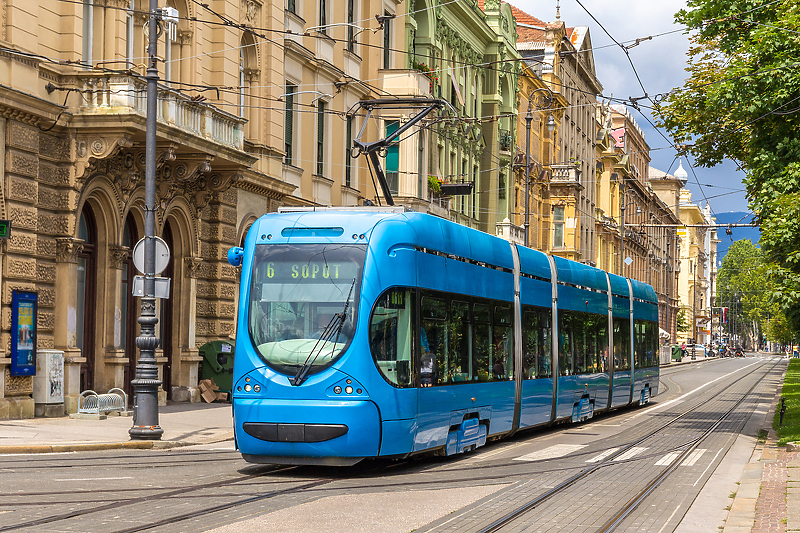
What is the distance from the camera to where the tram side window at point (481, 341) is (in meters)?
16.3

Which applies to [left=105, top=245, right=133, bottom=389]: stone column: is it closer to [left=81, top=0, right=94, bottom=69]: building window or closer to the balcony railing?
the balcony railing

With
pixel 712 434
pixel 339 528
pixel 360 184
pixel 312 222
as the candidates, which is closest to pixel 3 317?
pixel 312 222

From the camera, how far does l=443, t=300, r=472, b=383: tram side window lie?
49.9 ft

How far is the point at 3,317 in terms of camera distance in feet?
64.2

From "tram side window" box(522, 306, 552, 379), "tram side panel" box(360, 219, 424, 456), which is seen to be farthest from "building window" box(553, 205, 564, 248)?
"tram side panel" box(360, 219, 424, 456)

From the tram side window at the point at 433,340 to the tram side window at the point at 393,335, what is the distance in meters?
0.39

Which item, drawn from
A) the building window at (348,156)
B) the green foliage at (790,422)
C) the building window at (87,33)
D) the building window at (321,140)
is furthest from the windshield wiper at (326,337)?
the building window at (348,156)

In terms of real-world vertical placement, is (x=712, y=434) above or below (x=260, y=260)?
below

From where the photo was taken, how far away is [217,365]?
26.8 m

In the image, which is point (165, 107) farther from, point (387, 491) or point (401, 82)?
point (401, 82)

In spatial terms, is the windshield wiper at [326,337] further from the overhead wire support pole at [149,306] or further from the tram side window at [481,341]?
the overhead wire support pole at [149,306]

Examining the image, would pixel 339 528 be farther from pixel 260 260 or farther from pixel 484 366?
pixel 484 366

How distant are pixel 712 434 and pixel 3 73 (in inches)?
595

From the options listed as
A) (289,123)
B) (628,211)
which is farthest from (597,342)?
(628,211)
